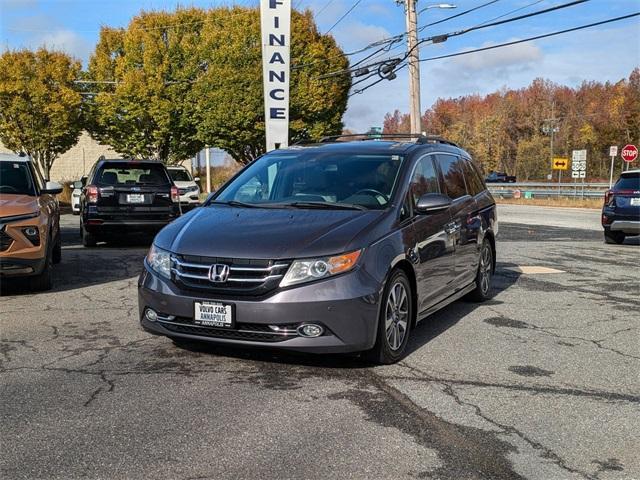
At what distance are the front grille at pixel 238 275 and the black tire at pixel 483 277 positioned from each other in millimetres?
3606

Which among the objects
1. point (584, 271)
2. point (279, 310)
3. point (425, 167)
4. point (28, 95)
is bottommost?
point (584, 271)

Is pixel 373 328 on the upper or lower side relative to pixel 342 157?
lower

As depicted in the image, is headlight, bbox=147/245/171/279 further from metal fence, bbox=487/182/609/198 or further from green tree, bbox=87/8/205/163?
metal fence, bbox=487/182/609/198

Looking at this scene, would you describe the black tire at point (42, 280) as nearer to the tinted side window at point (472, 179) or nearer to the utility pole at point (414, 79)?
the tinted side window at point (472, 179)

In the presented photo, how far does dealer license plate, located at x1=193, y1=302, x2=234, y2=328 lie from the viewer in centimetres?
464

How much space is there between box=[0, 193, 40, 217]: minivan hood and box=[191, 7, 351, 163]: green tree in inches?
912

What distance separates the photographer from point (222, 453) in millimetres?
3467

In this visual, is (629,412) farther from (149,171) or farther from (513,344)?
(149,171)

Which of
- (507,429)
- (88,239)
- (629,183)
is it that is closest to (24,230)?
(88,239)

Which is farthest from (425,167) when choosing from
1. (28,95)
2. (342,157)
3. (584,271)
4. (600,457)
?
(28,95)

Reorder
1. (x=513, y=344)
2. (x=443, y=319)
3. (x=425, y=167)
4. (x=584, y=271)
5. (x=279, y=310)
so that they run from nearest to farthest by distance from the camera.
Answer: (x=279, y=310) → (x=513, y=344) → (x=425, y=167) → (x=443, y=319) → (x=584, y=271)

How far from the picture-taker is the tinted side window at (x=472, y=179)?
7623mm

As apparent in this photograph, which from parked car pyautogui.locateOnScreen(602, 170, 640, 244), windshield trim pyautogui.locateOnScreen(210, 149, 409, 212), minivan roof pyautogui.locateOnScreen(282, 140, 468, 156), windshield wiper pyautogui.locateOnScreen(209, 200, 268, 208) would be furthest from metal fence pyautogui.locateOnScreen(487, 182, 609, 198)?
windshield wiper pyautogui.locateOnScreen(209, 200, 268, 208)

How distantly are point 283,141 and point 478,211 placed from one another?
7032 mm
